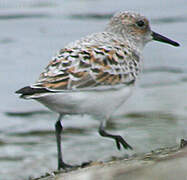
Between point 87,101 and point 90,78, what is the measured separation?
0.65ft

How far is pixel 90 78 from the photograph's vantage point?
17.9 feet

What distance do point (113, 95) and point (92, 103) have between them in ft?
0.75

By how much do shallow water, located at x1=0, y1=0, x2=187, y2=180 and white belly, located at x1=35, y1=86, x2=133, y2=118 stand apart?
1.56 meters

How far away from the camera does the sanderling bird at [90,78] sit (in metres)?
5.21

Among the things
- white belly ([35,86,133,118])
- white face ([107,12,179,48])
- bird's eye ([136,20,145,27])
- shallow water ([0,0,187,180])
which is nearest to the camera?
white belly ([35,86,133,118])

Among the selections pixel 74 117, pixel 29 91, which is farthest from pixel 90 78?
pixel 74 117

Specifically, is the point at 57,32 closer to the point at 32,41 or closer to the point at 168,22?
the point at 32,41

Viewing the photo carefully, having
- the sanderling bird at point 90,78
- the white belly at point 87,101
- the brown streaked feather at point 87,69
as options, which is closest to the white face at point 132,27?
the sanderling bird at point 90,78

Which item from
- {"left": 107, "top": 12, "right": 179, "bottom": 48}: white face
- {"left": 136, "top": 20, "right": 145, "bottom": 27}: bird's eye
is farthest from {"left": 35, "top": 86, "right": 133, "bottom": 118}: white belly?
{"left": 136, "top": 20, "right": 145, "bottom": 27}: bird's eye

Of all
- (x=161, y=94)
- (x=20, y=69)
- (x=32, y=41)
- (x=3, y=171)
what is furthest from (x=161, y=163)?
(x=32, y=41)

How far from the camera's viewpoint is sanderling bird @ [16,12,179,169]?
17.1ft

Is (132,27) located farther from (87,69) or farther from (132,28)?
(87,69)

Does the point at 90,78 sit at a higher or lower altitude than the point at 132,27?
lower

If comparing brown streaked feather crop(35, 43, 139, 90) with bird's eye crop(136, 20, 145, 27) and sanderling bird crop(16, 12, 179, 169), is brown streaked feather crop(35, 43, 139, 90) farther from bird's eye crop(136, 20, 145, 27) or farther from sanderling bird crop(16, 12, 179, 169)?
bird's eye crop(136, 20, 145, 27)
